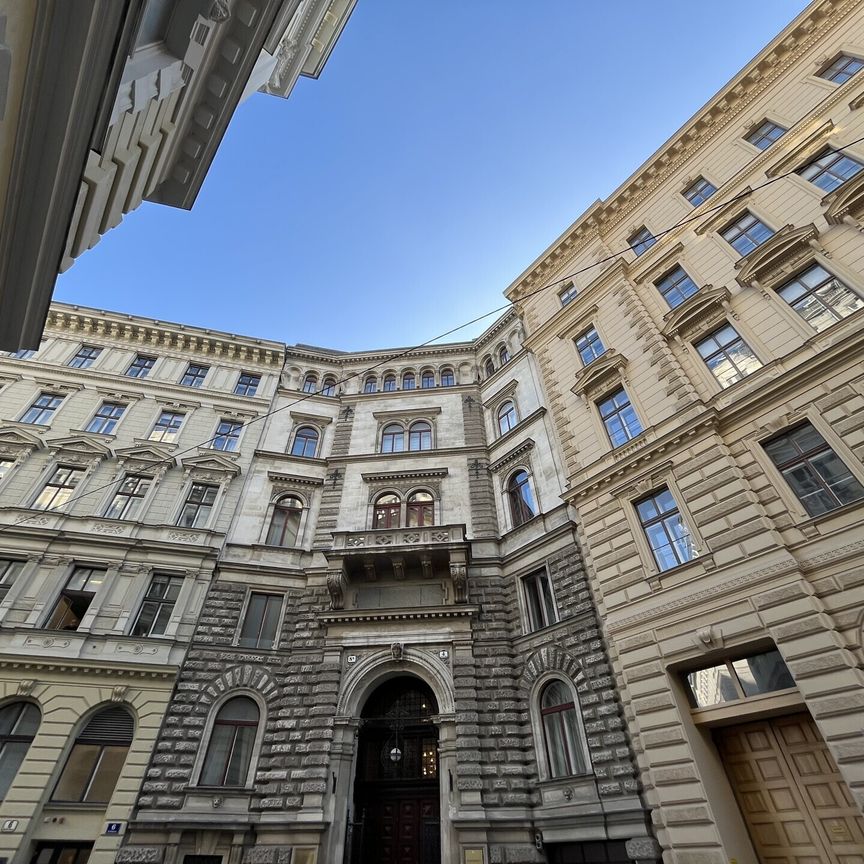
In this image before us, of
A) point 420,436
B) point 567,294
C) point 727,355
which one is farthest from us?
point 420,436

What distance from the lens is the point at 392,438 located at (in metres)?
23.5

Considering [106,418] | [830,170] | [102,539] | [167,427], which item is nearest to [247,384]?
[167,427]

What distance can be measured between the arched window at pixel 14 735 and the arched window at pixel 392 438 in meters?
15.0

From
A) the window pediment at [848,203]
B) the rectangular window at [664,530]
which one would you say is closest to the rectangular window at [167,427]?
the rectangular window at [664,530]

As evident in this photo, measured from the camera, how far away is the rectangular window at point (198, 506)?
19.2m

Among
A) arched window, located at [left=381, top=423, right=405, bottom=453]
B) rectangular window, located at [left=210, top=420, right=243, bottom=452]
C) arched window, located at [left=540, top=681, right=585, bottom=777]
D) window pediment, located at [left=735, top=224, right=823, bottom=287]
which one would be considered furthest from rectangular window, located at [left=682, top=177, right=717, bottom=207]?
rectangular window, located at [left=210, top=420, right=243, bottom=452]

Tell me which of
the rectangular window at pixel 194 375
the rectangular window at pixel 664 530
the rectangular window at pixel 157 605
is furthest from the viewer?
the rectangular window at pixel 194 375

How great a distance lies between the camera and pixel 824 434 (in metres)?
11.2

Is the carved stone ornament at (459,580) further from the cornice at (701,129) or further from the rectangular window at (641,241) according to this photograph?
the cornice at (701,129)

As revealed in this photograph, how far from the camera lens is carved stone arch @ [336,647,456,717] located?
1519 cm

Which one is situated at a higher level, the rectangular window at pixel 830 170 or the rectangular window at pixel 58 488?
the rectangular window at pixel 830 170

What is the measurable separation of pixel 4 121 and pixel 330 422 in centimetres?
1921

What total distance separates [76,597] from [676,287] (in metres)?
23.7

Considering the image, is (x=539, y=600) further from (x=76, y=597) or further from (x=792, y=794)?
(x=76, y=597)
